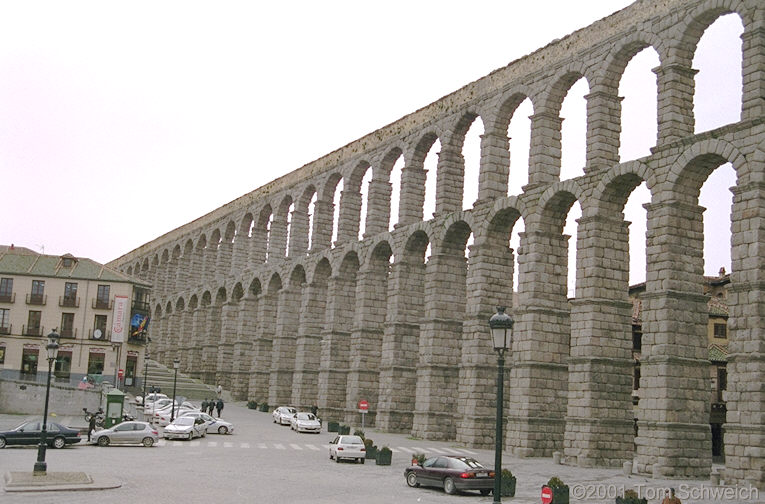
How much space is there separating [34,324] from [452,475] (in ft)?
180

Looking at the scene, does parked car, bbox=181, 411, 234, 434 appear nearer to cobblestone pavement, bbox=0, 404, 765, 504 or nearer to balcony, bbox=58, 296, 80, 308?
cobblestone pavement, bbox=0, 404, 765, 504

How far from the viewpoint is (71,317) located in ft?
243

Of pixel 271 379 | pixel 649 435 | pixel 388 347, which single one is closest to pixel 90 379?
pixel 271 379

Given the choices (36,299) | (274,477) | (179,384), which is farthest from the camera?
(179,384)

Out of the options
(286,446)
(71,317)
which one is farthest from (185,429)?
(71,317)

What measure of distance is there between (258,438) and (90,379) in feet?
89.0

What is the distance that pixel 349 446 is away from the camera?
36594mm

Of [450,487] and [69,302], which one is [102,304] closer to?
[69,302]

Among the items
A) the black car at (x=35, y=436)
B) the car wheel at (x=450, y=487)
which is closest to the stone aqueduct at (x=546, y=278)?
the car wheel at (x=450, y=487)

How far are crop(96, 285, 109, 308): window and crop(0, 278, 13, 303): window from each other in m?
7.12

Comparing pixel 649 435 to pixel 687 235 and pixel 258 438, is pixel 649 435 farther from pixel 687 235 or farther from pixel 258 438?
pixel 258 438

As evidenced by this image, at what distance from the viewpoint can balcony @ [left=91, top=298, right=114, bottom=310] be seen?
75062 millimetres

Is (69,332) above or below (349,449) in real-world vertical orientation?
above

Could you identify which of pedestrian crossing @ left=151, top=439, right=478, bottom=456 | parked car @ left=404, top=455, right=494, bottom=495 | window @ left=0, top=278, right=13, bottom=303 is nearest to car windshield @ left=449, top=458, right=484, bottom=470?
parked car @ left=404, top=455, right=494, bottom=495
